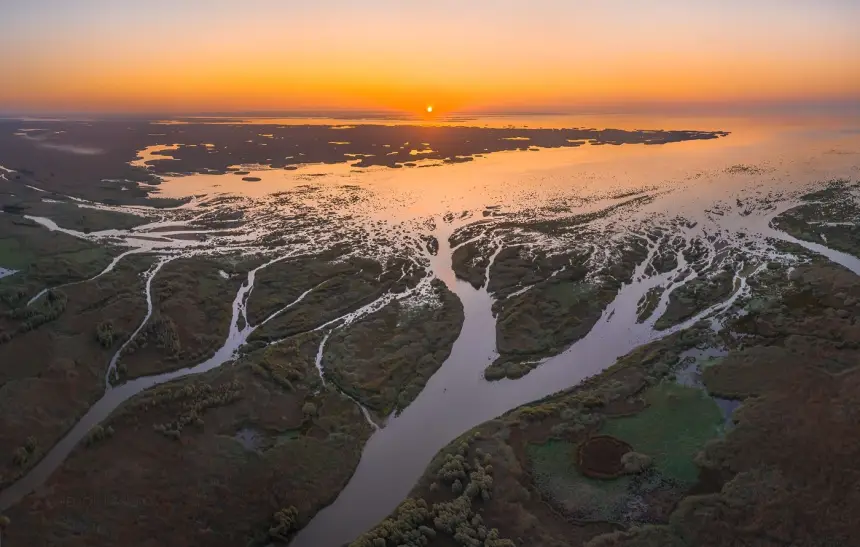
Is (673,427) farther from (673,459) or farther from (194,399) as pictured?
(194,399)

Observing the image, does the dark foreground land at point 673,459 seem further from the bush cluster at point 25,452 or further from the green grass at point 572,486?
the bush cluster at point 25,452

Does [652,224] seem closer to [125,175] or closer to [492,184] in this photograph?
[492,184]

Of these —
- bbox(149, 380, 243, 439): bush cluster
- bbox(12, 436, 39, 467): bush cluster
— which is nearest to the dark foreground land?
bbox(149, 380, 243, 439): bush cluster

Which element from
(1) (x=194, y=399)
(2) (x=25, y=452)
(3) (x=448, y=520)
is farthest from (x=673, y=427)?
(2) (x=25, y=452)

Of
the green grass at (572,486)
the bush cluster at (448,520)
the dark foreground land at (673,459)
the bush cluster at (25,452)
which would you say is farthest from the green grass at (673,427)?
the bush cluster at (25,452)

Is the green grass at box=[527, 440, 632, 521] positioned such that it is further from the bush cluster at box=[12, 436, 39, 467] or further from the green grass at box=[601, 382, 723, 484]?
the bush cluster at box=[12, 436, 39, 467]

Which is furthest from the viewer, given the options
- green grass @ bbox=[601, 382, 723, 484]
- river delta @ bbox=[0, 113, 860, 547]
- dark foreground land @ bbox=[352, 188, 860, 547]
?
green grass @ bbox=[601, 382, 723, 484]

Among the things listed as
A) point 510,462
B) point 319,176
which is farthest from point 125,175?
point 510,462
